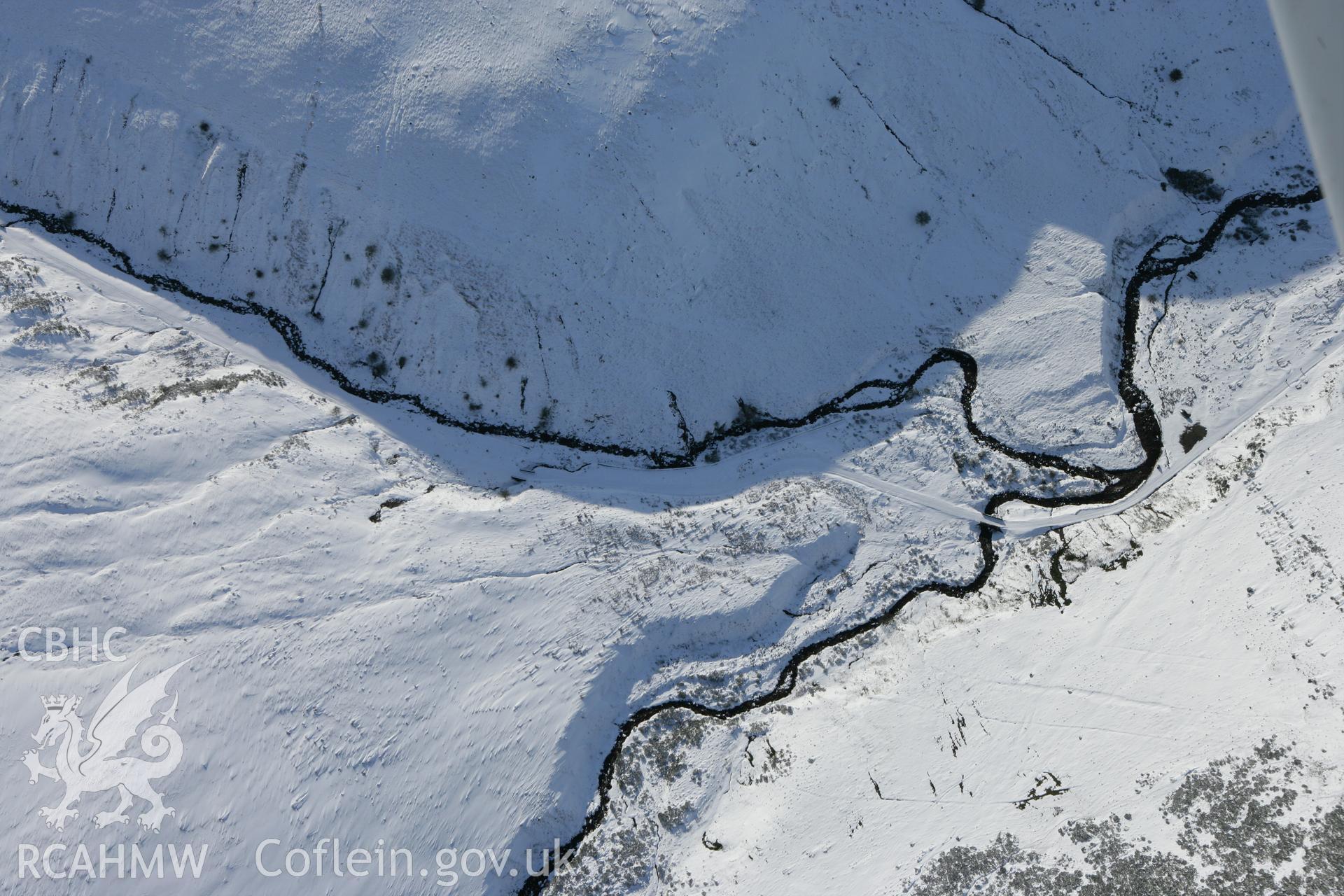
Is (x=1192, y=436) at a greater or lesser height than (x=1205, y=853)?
greater

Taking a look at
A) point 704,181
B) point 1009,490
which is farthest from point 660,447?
point 1009,490

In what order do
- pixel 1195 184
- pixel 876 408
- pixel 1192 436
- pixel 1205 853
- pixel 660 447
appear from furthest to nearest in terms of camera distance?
pixel 1195 184
pixel 660 447
pixel 876 408
pixel 1192 436
pixel 1205 853

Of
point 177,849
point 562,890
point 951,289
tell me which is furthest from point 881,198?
point 177,849

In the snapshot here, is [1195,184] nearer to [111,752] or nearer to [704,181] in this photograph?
[704,181]

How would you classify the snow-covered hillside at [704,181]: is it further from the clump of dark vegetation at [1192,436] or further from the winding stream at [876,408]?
the clump of dark vegetation at [1192,436]

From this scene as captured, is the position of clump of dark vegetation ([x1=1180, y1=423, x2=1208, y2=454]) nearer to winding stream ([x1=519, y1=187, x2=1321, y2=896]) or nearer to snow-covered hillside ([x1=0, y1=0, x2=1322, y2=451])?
winding stream ([x1=519, y1=187, x2=1321, y2=896])

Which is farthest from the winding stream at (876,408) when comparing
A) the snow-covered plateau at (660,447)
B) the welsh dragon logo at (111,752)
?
the welsh dragon logo at (111,752)

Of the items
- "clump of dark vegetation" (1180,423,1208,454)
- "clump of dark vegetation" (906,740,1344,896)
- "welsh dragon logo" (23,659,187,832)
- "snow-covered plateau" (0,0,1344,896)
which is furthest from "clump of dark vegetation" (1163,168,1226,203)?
"welsh dragon logo" (23,659,187,832)
